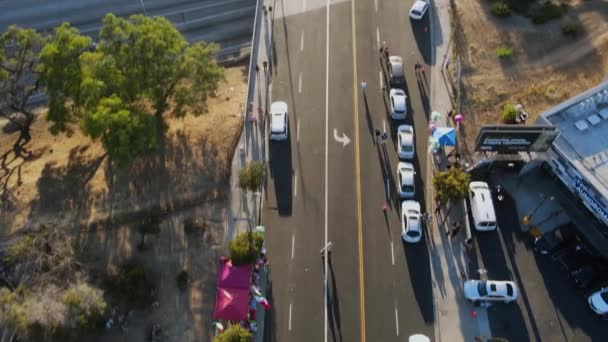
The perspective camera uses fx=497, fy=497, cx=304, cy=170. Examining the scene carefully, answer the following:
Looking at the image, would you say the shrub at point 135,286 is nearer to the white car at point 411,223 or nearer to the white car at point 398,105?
the white car at point 411,223

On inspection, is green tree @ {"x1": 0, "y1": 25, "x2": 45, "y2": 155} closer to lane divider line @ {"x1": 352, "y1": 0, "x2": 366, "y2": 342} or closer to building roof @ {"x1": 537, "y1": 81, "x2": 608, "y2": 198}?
lane divider line @ {"x1": 352, "y1": 0, "x2": 366, "y2": 342}

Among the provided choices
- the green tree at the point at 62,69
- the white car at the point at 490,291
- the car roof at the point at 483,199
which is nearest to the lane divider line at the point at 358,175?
the white car at the point at 490,291

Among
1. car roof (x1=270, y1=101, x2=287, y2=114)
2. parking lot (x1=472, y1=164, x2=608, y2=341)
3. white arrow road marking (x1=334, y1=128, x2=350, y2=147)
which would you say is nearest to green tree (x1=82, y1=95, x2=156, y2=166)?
car roof (x1=270, y1=101, x2=287, y2=114)

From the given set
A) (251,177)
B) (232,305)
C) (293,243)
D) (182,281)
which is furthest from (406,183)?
(182,281)

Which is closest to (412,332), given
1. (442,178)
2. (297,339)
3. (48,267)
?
(297,339)

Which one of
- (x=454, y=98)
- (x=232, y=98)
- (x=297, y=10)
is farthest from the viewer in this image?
(x=297, y=10)

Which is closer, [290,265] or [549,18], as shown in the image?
[290,265]

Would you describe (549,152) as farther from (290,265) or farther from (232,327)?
(232,327)

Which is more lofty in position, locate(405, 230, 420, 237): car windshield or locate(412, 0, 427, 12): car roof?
locate(412, 0, 427, 12): car roof
